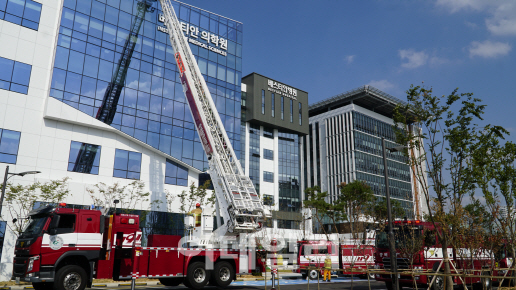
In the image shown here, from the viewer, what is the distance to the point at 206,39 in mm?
47656

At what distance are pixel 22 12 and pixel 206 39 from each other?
2076 centimetres

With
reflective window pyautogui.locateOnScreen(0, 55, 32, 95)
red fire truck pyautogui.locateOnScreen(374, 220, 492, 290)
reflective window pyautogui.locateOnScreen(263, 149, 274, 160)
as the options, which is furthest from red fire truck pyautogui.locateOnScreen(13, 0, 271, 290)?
reflective window pyautogui.locateOnScreen(263, 149, 274, 160)

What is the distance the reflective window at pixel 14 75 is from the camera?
3025 centimetres

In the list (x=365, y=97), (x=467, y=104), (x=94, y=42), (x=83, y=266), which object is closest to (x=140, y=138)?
(x=94, y=42)

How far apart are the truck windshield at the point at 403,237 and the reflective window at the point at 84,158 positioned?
25.5 metres

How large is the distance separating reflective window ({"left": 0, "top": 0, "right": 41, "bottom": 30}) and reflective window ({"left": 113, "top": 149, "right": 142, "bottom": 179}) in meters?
13.2

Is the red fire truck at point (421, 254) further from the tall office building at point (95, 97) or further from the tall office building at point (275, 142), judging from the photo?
the tall office building at point (275, 142)

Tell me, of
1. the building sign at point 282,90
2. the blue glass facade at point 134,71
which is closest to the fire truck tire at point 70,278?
the blue glass facade at point 134,71

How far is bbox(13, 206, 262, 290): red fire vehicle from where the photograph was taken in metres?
15.0

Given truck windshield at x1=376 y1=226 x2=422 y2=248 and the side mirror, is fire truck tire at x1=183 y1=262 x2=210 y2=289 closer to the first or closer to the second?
the side mirror

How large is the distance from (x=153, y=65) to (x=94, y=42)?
21.0ft

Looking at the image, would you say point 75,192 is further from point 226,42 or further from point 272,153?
point 272,153

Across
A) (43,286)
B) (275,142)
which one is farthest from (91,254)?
(275,142)

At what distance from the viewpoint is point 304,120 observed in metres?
64.8
